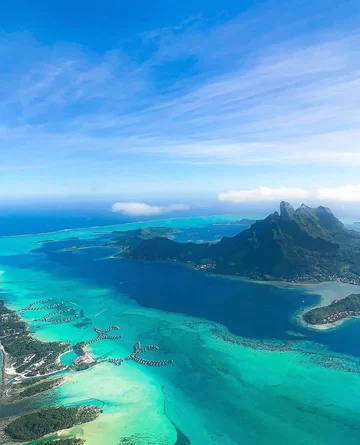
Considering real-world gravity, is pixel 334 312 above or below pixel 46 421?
above

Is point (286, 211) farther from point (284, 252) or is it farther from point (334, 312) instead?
point (334, 312)

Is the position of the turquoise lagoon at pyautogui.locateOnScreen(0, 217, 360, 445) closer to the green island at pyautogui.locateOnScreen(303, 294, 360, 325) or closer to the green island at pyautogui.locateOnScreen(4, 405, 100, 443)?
the green island at pyautogui.locateOnScreen(4, 405, 100, 443)

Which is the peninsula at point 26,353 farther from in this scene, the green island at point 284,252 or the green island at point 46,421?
the green island at point 284,252

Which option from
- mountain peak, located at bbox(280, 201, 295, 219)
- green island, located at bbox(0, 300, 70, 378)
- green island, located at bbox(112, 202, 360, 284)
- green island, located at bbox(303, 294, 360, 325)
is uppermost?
mountain peak, located at bbox(280, 201, 295, 219)

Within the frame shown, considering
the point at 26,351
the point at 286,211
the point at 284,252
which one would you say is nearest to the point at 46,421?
the point at 26,351

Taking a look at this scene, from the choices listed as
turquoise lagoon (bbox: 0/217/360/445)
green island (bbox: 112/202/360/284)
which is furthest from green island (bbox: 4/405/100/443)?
green island (bbox: 112/202/360/284)

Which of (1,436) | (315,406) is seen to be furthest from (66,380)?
(315,406)
